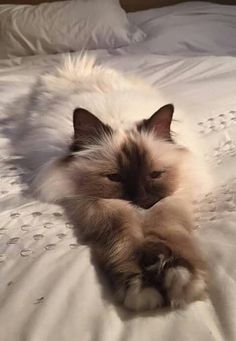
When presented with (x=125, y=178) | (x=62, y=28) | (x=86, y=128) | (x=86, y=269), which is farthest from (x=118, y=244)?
(x=62, y=28)

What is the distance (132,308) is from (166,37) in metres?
2.07

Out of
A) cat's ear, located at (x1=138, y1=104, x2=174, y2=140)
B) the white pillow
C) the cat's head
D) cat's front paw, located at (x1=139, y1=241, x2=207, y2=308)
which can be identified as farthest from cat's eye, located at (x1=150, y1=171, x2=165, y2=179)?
the white pillow

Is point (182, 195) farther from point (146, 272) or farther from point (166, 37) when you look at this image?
point (166, 37)

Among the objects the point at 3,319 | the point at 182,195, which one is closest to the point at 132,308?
the point at 3,319

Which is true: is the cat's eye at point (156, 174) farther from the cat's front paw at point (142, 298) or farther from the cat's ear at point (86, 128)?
the cat's front paw at point (142, 298)

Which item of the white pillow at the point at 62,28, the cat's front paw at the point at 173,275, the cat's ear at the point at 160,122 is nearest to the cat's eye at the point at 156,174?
the cat's ear at the point at 160,122

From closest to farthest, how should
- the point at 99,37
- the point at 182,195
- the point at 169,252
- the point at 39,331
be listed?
the point at 39,331 → the point at 169,252 → the point at 182,195 → the point at 99,37

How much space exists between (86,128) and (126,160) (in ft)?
0.42

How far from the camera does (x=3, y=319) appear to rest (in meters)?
0.78

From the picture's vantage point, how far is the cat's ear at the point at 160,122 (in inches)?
45.1

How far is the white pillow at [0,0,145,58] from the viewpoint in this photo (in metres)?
2.56

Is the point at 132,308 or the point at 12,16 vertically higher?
the point at 12,16

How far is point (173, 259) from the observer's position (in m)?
0.85

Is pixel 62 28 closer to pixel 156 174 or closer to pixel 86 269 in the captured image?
pixel 156 174
